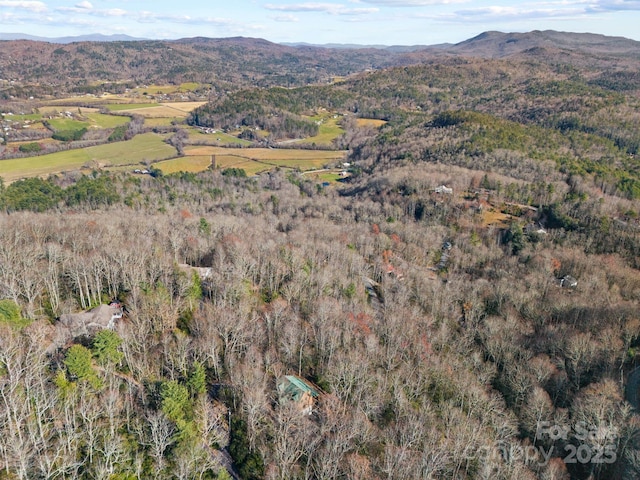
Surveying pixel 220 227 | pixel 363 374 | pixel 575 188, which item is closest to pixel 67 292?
pixel 220 227

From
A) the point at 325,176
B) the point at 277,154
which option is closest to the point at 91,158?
the point at 277,154

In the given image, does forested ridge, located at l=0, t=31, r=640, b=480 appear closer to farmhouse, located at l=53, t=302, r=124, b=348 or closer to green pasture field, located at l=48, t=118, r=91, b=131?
farmhouse, located at l=53, t=302, r=124, b=348

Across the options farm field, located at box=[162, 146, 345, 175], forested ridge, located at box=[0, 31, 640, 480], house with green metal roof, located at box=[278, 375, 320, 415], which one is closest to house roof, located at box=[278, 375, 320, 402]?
house with green metal roof, located at box=[278, 375, 320, 415]

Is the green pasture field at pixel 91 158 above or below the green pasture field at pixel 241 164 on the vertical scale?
above

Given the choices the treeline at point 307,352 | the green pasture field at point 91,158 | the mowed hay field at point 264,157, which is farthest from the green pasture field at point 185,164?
the treeline at point 307,352

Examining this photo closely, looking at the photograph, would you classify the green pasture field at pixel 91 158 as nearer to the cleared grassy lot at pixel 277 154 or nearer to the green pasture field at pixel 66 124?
the cleared grassy lot at pixel 277 154

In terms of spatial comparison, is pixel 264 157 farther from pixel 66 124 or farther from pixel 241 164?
pixel 66 124

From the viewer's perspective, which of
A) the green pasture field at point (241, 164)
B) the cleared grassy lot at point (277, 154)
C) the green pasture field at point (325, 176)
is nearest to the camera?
the green pasture field at point (241, 164)
